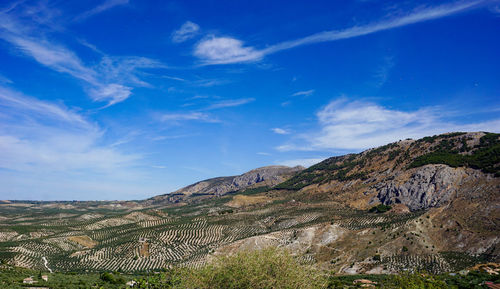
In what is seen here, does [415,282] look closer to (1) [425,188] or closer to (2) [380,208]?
(2) [380,208]

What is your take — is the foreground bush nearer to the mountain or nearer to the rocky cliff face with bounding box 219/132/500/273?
the mountain

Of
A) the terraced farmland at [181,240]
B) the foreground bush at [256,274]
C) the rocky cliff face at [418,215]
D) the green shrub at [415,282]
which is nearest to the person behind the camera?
the foreground bush at [256,274]

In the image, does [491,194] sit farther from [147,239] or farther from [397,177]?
[147,239]

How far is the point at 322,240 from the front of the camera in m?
86.3

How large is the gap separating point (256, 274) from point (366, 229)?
69.3 metres

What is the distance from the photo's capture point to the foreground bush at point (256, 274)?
27.0 metres

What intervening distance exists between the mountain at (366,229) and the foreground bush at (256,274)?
12185 millimetres

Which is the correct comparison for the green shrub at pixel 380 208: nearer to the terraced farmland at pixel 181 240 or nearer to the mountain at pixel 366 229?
the mountain at pixel 366 229

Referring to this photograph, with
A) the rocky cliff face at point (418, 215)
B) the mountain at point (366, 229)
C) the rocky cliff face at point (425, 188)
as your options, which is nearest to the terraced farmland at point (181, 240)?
the mountain at point (366, 229)

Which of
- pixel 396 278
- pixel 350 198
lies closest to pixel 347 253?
pixel 396 278

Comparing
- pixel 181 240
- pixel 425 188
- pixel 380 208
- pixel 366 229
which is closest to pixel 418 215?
pixel 366 229

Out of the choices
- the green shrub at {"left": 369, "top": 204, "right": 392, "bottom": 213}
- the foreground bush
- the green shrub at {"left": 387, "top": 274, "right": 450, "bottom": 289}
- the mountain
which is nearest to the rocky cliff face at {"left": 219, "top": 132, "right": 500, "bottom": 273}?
the mountain

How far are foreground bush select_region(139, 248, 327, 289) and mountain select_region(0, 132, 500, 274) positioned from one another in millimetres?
12185

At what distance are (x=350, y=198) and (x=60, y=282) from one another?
126 meters
